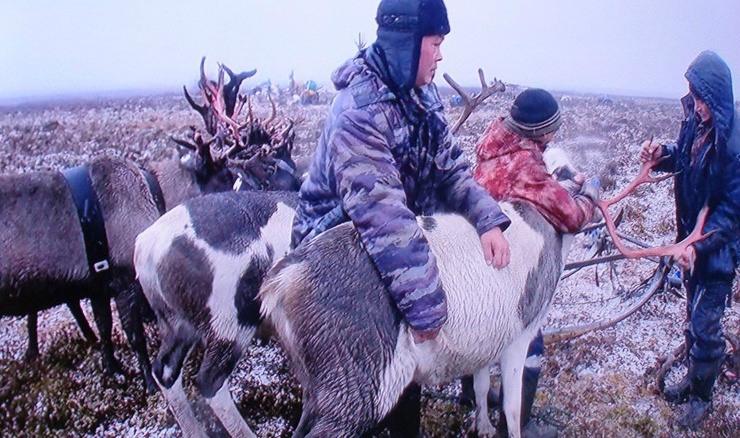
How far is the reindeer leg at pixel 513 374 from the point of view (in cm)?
261

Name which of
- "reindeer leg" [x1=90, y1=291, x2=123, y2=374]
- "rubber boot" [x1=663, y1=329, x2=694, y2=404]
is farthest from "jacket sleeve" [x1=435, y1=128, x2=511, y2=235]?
"reindeer leg" [x1=90, y1=291, x2=123, y2=374]

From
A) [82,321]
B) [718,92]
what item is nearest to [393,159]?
[718,92]

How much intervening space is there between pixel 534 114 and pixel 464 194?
1.81 feet

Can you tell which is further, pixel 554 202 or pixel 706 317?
pixel 706 317

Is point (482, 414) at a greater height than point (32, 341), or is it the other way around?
point (32, 341)

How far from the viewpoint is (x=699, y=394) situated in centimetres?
344

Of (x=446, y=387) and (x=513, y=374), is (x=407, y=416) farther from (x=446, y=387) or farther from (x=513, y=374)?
(x=446, y=387)

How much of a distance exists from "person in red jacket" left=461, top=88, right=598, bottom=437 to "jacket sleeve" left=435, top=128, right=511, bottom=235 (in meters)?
0.30

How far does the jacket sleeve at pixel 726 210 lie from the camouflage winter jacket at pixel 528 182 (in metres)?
0.84

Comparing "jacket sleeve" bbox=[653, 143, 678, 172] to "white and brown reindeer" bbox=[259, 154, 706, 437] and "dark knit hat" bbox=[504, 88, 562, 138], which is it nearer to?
"dark knit hat" bbox=[504, 88, 562, 138]

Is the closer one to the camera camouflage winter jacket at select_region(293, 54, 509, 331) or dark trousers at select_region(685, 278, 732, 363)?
camouflage winter jacket at select_region(293, 54, 509, 331)

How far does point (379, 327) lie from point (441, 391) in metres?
2.11

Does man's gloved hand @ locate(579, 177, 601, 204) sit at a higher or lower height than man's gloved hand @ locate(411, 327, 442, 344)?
higher

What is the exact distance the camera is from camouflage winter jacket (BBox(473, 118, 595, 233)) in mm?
2551
